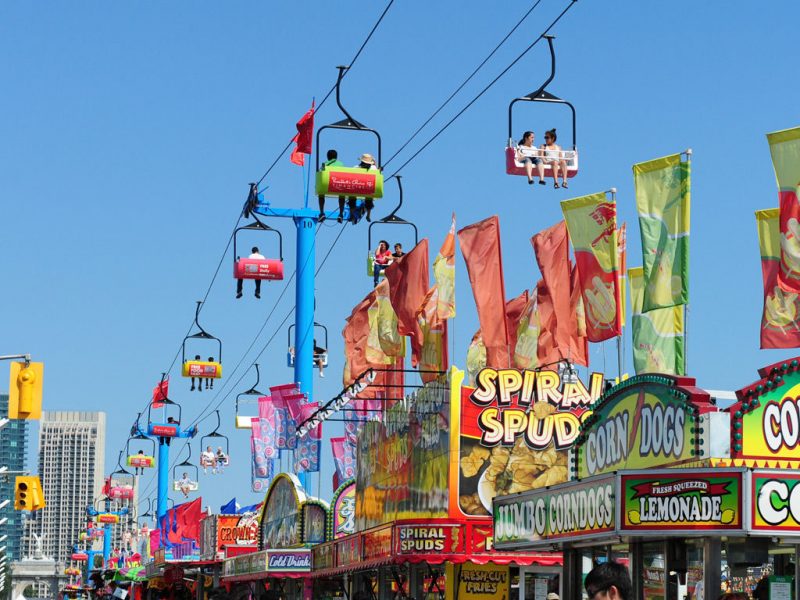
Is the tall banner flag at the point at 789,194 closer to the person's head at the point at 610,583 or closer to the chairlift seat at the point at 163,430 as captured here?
the person's head at the point at 610,583

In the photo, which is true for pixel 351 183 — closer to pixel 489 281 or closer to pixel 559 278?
pixel 489 281

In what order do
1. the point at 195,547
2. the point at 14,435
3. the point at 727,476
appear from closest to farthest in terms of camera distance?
the point at 727,476 → the point at 195,547 → the point at 14,435

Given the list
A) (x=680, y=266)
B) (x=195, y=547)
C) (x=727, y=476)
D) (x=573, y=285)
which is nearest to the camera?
(x=727, y=476)

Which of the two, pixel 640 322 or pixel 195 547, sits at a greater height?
pixel 640 322

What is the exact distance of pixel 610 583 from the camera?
7.79 meters

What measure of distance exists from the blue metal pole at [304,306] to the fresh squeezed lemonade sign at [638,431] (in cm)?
1684

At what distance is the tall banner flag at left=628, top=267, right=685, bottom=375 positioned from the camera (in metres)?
20.7

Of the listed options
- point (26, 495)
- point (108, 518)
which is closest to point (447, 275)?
point (26, 495)

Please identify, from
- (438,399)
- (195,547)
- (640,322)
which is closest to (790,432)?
→ (640,322)

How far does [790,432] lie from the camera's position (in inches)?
662

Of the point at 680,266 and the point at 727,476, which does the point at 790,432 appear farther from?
the point at 680,266

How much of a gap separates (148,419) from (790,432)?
210ft

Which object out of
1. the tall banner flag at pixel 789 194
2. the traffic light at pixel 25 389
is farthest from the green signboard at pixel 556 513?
the traffic light at pixel 25 389

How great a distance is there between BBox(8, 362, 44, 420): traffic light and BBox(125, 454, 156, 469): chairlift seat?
61.5m
